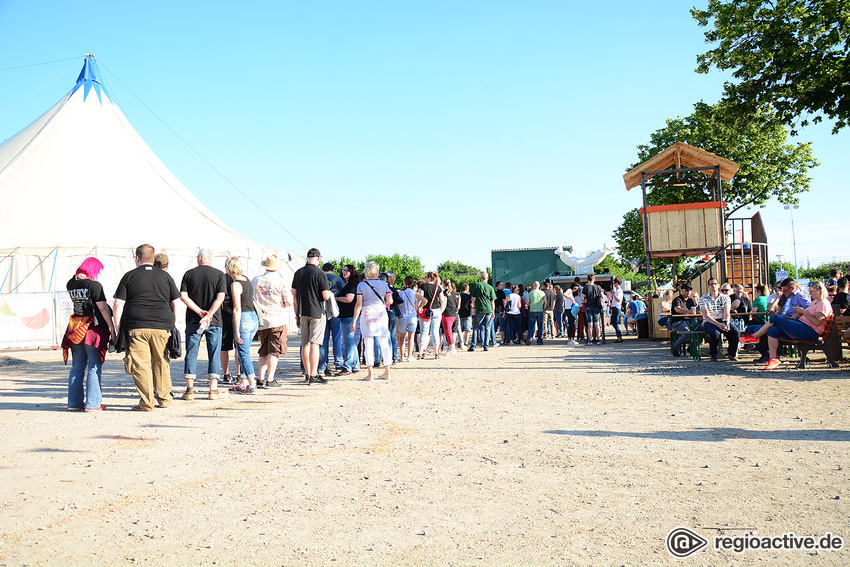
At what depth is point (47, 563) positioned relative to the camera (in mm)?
2986

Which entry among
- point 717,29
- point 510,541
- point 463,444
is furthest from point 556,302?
point 510,541

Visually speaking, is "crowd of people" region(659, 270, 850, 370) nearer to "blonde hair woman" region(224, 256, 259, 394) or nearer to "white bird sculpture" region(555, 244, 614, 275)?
"blonde hair woman" region(224, 256, 259, 394)

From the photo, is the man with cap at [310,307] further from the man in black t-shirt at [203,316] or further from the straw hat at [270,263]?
the man in black t-shirt at [203,316]

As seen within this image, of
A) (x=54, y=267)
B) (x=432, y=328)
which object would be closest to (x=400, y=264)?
(x=54, y=267)

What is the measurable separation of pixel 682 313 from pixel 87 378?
9.95m

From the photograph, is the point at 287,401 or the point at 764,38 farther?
the point at 764,38

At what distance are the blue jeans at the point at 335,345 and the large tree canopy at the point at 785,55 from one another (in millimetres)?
9353

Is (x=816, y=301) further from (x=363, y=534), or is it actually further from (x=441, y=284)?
(x=363, y=534)

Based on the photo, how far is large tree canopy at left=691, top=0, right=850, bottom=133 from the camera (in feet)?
37.7

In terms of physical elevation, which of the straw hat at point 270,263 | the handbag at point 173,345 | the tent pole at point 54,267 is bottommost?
the handbag at point 173,345

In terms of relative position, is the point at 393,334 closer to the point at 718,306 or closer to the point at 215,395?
the point at 215,395

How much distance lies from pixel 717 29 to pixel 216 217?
732 inches

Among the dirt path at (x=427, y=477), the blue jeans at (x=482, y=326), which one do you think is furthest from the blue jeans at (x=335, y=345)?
the blue jeans at (x=482, y=326)

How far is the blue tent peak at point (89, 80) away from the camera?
84.8 feet
